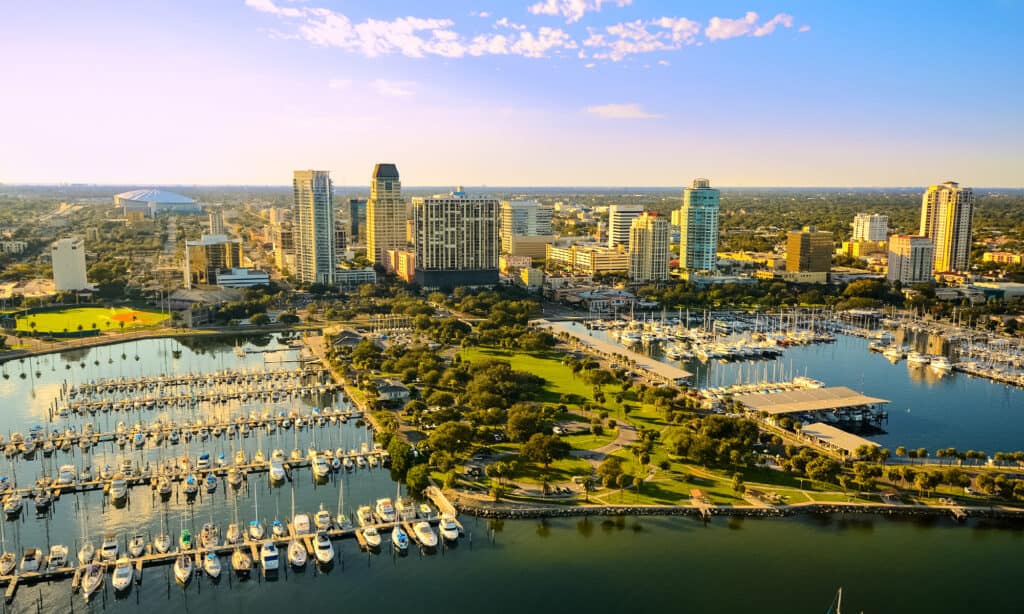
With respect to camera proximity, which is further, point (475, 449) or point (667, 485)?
point (475, 449)

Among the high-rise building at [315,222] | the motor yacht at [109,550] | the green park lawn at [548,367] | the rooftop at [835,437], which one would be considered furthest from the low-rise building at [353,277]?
the motor yacht at [109,550]

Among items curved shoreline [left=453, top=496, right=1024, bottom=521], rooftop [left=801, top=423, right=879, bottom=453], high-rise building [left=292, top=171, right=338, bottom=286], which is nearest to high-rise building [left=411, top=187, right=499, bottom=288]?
high-rise building [left=292, top=171, right=338, bottom=286]

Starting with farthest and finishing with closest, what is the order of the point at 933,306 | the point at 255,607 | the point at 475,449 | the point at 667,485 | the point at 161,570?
the point at 933,306 → the point at 475,449 → the point at 667,485 → the point at 161,570 → the point at 255,607

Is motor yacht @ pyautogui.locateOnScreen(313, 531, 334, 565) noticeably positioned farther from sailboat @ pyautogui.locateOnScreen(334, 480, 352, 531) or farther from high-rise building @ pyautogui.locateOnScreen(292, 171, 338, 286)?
high-rise building @ pyautogui.locateOnScreen(292, 171, 338, 286)

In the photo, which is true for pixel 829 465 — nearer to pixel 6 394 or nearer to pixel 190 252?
pixel 6 394

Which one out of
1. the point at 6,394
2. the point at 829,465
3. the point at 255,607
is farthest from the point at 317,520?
the point at 6,394

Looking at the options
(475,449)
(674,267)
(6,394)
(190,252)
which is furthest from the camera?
(674,267)
